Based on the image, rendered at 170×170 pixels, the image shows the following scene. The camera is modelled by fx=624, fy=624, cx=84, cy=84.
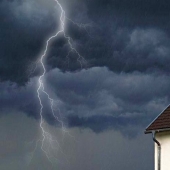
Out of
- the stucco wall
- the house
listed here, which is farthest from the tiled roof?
the stucco wall

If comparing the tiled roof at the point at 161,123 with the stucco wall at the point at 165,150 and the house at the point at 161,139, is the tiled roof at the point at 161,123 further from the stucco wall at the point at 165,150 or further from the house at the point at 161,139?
the stucco wall at the point at 165,150

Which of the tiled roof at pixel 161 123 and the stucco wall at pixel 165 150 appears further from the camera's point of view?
the tiled roof at pixel 161 123

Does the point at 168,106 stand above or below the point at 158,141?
above

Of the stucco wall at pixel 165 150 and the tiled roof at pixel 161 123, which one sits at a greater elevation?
the tiled roof at pixel 161 123

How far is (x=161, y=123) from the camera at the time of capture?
23.5m

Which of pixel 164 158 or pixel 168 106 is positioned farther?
pixel 168 106

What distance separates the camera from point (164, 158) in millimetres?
23125

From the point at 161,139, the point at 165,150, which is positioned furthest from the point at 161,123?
the point at 165,150

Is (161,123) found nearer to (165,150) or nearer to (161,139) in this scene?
(161,139)

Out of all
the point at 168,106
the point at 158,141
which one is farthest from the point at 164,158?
the point at 168,106

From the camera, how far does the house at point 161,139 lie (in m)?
23.0

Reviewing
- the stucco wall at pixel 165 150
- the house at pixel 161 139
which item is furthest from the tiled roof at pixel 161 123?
the stucco wall at pixel 165 150

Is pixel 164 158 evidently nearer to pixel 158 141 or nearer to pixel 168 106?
pixel 158 141

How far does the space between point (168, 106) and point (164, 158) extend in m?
2.58
